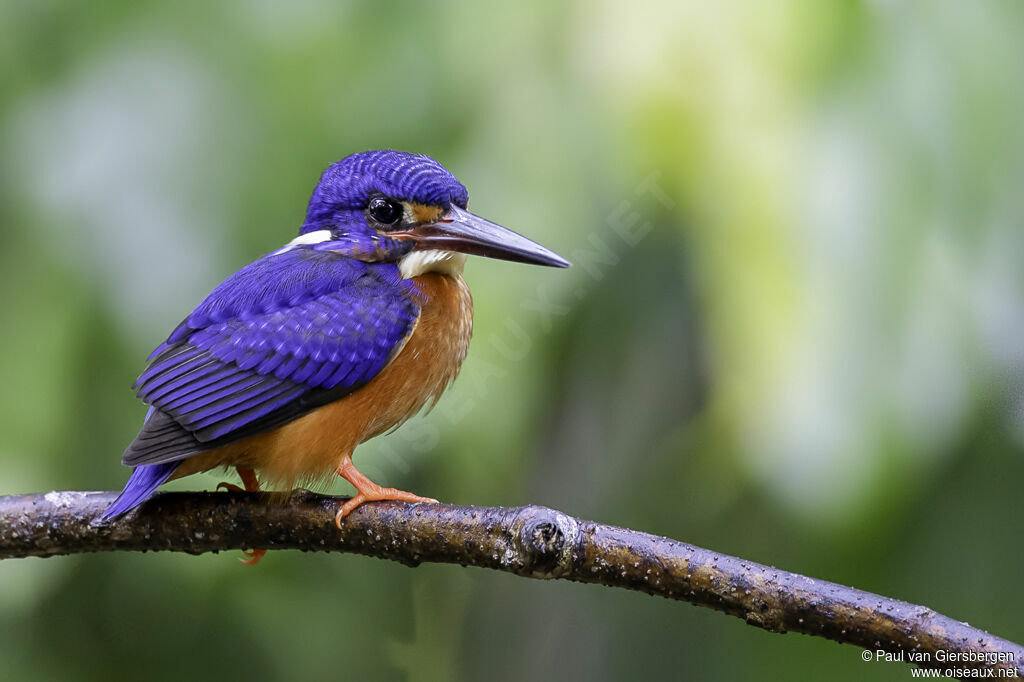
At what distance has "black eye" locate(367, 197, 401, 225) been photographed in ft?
7.54

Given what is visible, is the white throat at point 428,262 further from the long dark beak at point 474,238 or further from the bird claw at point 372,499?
the bird claw at point 372,499

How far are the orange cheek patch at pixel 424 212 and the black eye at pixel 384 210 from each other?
0.14 ft

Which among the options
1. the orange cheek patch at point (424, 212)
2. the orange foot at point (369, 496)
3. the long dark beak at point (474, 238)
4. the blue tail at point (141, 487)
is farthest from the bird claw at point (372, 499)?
the orange cheek patch at point (424, 212)

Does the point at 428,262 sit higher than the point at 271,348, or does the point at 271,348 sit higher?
the point at 428,262

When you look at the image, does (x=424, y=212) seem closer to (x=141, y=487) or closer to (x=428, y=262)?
(x=428, y=262)

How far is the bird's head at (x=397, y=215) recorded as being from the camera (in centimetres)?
222

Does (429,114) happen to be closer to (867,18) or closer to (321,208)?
(321,208)

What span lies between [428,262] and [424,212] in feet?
0.37

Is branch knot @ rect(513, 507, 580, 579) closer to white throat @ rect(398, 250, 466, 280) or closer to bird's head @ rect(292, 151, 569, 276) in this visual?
bird's head @ rect(292, 151, 569, 276)

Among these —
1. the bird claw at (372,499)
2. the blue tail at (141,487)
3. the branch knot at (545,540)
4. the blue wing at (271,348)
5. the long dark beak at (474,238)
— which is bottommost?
the blue tail at (141,487)

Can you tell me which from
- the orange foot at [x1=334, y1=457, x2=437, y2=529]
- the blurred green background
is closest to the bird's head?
the blurred green background

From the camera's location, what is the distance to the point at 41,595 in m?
2.78

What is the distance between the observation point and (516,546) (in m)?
1.71

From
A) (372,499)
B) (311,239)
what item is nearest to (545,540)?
(372,499)
